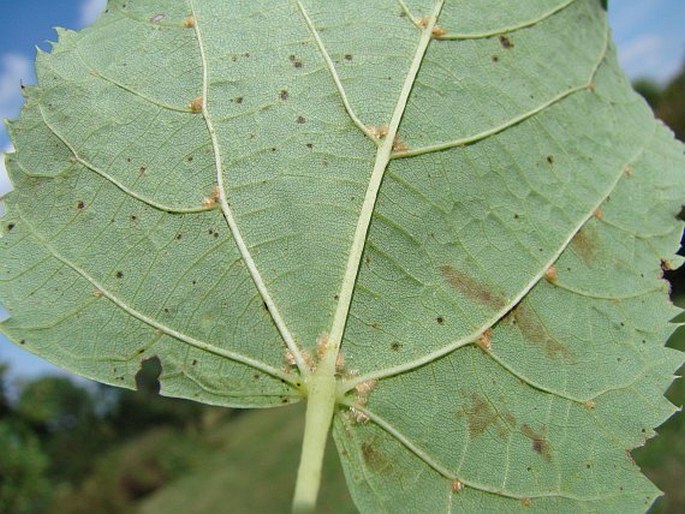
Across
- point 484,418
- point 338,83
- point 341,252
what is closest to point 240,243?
point 341,252

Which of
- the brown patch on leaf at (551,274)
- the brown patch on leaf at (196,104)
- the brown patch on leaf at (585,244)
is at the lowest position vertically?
the brown patch on leaf at (551,274)

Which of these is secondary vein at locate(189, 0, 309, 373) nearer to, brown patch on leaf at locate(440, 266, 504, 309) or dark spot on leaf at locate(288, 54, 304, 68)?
dark spot on leaf at locate(288, 54, 304, 68)

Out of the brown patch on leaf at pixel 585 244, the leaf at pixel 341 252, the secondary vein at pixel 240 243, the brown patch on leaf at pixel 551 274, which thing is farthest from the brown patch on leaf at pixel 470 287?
the secondary vein at pixel 240 243

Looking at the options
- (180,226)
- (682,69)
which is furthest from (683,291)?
(180,226)

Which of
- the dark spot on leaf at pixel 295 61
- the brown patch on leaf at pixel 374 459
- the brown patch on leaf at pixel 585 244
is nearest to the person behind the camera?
the brown patch on leaf at pixel 374 459

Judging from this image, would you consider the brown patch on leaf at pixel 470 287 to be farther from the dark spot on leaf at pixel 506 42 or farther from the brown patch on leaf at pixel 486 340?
the dark spot on leaf at pixel 506 42

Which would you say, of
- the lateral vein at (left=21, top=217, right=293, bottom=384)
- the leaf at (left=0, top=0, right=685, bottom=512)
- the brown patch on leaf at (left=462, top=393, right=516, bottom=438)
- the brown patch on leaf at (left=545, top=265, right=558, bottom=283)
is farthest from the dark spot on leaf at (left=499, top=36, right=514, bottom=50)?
the lateral vein at (left=21, top=217, right=293, bottom=384)

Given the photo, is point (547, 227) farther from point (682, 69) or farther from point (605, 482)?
point (682, 69)
